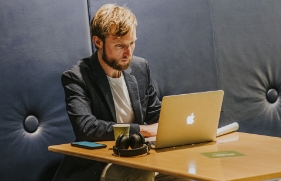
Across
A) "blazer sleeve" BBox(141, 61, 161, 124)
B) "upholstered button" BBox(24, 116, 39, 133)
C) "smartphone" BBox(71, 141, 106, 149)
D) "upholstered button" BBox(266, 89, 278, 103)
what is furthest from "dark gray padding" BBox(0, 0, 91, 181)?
"upholstered button" BBox(266, 89, 278, 103)

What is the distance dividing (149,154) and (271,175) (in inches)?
20.5

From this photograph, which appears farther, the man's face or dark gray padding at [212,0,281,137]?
dark gray padding at [212,0,281,137]

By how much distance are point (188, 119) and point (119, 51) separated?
2.26 ft

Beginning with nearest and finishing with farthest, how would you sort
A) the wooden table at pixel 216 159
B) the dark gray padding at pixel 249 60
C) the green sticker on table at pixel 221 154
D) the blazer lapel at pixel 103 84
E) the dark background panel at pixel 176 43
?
the wooden table at pixel 216 159, the green sticker on table at pixel 221 154, the blazer lapel at pixel 103 84, the dark background panel at pixel 176 43, the dark gray padding at pixel 249 60

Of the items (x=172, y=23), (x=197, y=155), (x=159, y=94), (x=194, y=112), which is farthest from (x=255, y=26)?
(x=197, y=155)

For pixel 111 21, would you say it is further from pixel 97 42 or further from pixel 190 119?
pixel 190 119

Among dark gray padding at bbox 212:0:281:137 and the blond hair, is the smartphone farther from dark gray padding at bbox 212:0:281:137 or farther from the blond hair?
dark gray padding at bbox 212:0:281:137

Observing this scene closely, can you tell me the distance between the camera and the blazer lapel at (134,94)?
270 cm

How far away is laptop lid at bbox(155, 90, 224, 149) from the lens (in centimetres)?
208

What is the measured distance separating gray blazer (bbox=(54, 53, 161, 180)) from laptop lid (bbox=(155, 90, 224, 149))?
11.9 inches

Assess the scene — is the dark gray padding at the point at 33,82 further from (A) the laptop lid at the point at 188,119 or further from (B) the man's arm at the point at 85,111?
(A) the laptop lid at the point at 188,119

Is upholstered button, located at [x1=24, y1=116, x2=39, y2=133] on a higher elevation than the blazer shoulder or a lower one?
lower

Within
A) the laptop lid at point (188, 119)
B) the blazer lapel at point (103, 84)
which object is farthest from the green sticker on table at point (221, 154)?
the blazer lapel at point (103, 84)

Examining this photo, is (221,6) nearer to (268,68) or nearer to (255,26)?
(255,26)
